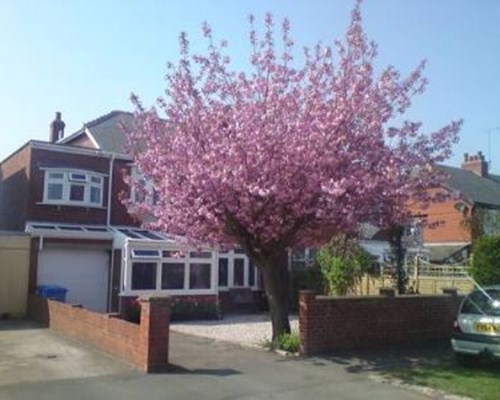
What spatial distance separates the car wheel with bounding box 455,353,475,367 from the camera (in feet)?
38.0

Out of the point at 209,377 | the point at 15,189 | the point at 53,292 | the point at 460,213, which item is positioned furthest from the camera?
the point at 460,213

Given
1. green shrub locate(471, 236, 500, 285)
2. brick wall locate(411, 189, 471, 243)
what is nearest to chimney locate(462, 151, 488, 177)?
brick wall locate(411, 189, 471, 243)

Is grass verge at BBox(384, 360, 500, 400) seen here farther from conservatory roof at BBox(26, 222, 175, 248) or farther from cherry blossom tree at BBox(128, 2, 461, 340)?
conservatory roof at BBox(26, 222, 175, 248)

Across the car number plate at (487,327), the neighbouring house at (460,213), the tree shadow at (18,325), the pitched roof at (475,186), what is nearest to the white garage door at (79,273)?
the tree shadow at (18,325)

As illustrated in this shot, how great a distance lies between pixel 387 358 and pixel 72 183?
1427 centimetres

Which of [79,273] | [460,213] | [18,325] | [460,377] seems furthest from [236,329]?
[460,213]

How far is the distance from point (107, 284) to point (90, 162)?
4.44 m

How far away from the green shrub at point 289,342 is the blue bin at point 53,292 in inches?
362

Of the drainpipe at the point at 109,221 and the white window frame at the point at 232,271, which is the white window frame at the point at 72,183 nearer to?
the drainpipe at the point at 109,221

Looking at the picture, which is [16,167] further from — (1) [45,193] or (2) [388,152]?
(2) [388,152]

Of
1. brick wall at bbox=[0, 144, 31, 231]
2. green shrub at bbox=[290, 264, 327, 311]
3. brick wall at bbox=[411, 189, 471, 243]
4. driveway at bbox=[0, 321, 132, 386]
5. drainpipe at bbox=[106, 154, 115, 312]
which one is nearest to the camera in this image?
driveway at bbox=[0, 321, 132, 386]

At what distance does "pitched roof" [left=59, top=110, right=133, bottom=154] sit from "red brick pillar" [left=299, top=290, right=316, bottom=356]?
513 inches

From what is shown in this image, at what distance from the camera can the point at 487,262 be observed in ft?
67.0

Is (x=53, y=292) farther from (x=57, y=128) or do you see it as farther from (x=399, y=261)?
(x=57, y=128)
